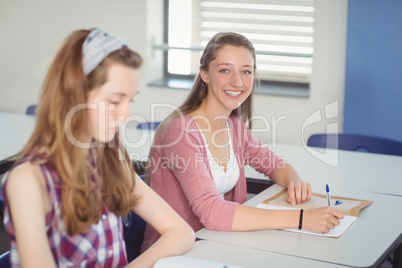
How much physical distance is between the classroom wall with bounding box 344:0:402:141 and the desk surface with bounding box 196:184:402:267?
1.95 meters

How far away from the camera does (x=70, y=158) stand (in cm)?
146

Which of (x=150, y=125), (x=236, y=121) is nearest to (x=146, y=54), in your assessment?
(x=150, y=125)

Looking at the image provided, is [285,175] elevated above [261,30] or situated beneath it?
situated beneath

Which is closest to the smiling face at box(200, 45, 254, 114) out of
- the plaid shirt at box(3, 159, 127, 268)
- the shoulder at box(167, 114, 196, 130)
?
the shoulder at box(167, 114, 196, 130)

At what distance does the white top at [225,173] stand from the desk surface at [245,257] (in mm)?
497

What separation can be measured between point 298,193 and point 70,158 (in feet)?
3.57

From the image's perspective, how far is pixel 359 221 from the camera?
208 centimetres

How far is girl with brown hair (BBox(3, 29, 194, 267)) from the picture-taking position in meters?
1.39

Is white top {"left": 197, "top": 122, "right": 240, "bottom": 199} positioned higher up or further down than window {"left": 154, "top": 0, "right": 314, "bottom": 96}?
further down

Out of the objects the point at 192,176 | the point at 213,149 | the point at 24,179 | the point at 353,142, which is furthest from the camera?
the point at 353,142

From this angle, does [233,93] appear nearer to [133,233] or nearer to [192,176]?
[192,176]

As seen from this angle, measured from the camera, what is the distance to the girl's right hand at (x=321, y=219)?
6.37ft

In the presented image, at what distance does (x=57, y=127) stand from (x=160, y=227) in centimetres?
51

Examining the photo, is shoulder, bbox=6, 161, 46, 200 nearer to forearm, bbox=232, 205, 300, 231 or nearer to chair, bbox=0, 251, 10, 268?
chair, bbox=0, 251, 10, 268
